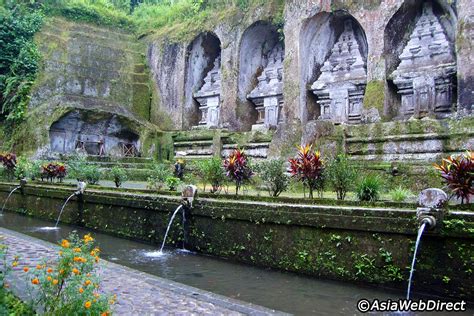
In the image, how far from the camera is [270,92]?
72.5ft

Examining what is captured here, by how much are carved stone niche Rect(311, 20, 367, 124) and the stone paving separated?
51.6 feet

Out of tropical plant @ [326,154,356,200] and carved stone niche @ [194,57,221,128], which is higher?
carved stone niche @ [194,57,221,128]

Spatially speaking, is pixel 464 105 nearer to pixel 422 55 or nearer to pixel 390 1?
pixel 422 55

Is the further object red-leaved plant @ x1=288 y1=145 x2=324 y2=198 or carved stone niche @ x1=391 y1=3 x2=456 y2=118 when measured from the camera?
carved stone niche @ x1=391 y1=3 x2=456 y2=118

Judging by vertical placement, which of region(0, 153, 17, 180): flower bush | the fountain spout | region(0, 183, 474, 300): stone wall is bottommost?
region(0, 183, 474, 300): stone wall

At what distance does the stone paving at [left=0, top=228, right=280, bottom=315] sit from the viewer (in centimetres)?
382

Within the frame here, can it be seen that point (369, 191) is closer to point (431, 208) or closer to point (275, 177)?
point (431, 208)

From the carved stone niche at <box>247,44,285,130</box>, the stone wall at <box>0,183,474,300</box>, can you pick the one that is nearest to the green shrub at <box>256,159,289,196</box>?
the stone wall at <box>0,183,474,300</box>

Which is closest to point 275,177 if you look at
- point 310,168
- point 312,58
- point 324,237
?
point 310,168

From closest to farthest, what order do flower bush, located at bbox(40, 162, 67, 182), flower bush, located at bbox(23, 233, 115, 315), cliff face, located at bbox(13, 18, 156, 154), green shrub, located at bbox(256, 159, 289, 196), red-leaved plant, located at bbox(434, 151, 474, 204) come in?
flower bush, located at bbox(23, 233, 115, 315) < red-leaved plant, located at bbox(434, 151, 474, 204) < green shrub, located at bbox(256, 159, 289, 196) < flower bush, located at bbox(40, 162, 67, 182) < cliff face, located at bbox(13, 18, 156, 154)

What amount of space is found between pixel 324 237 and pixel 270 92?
1633 centimetres

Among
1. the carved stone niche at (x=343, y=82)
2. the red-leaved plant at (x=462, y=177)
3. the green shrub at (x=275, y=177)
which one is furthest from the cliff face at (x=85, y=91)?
the red-leaved plant at (x=462, y=177)

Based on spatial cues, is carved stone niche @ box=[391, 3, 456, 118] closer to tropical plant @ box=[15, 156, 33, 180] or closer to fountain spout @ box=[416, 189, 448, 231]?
fountain spout @ box=[416, 189, 448, 231]

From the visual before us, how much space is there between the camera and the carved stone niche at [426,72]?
654 inches
